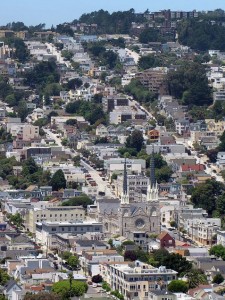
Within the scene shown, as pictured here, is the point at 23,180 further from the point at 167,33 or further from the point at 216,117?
the point at 167,33

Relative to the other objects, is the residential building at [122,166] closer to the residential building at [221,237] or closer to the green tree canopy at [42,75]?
the residential building at [221,237]

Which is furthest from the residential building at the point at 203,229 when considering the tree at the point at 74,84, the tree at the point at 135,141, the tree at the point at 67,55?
the tree at the point at 67,55

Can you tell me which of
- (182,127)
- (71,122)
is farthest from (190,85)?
(182,127)

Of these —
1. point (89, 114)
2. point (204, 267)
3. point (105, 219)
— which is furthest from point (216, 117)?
point (204, 267)

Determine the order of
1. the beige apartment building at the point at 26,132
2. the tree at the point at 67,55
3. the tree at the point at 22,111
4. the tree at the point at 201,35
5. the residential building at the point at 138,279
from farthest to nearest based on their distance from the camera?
the tree at the point at 201,35 < the tree at the point at 67,55 < the tree at the point at 22,111 < the beige apartment building at the point at 26,132 < the residential building at the point at 138,279

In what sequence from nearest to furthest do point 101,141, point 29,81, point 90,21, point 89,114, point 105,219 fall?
point 105,219
point 101,141
point 89,114
point 29,81
point 90,21

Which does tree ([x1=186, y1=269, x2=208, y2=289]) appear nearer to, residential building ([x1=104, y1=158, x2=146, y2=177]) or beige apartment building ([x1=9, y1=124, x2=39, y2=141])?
residential building ([x1=104, y1=158, x2=146, y2=177])
